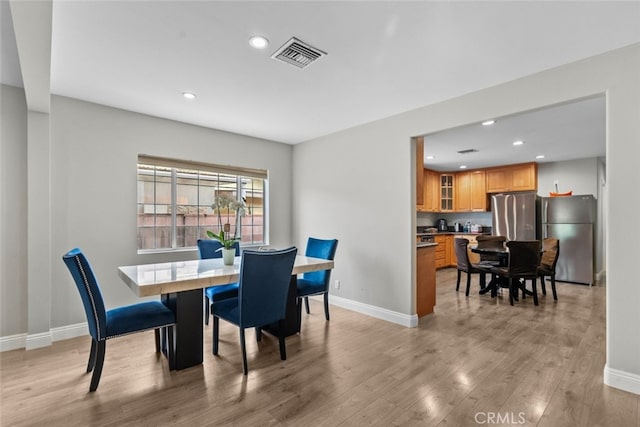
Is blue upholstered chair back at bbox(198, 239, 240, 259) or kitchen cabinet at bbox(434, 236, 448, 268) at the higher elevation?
blue upholstered chair back at bbox(198, 239, 240, 259)

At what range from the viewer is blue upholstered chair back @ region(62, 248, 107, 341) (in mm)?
2105

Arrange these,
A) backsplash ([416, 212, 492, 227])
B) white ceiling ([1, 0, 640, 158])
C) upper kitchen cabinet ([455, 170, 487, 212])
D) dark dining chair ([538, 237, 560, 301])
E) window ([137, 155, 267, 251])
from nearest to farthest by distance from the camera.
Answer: white ceiling ([1, 0, 640, 158]), window ([137, 155, 267, 251]), dark dining chair ([538, 237, 560, 301]), upper kitchen cabinet ([455, 170, 487, 212]), backsplash ([416, 212, 492, 227])

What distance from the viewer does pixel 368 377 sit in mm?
2408

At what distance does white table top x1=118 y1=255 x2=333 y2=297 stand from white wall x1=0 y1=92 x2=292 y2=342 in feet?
2.85

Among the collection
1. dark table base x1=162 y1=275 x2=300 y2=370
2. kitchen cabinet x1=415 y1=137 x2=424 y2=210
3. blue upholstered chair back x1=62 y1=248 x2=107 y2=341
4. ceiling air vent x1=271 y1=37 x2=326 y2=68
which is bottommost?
dark table base x1=162 y1=275 x2=300 y2=370

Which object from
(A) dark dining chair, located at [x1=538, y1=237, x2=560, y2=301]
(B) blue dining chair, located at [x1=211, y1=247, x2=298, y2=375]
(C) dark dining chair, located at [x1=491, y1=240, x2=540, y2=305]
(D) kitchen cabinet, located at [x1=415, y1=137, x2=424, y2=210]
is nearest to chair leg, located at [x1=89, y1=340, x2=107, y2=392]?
(B) blue dining chair, located at [x1=211, y1=247, x2=298, y2=375]

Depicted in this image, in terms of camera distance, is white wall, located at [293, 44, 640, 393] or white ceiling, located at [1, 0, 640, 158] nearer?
white ceiling, located at [1, 0, 640, 158]

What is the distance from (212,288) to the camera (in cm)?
336

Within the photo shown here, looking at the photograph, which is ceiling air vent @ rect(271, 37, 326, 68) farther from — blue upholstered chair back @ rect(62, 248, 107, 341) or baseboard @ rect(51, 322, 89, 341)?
baseboard @ rect(51, 322, 89, 341)

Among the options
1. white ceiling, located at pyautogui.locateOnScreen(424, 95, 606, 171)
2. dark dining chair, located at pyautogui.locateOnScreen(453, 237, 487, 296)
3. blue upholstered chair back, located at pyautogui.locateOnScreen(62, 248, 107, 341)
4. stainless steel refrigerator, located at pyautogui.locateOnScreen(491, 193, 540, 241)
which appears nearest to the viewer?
blue upholstered chair back, located at pyautogui.locateOnScreen(62, 248, 107, 341)

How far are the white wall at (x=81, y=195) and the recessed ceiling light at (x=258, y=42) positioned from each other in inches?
84.6

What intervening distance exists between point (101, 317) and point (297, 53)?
2318 mm

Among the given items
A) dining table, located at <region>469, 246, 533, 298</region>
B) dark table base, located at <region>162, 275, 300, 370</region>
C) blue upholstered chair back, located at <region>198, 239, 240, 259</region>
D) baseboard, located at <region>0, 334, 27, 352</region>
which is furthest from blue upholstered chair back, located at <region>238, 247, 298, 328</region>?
dining table, located at <region>469, 246, 533, 298</region>

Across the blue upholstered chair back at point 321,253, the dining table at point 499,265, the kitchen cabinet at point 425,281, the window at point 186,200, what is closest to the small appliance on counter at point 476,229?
the dining table at point 499,265
